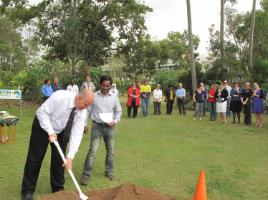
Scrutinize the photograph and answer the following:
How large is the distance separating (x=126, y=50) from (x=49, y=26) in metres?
6.18

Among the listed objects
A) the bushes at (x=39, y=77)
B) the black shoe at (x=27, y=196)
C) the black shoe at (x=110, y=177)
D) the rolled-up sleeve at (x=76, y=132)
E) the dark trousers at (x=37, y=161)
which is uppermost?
the bushes at (x=39, y=77)

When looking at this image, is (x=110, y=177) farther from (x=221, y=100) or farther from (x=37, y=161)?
(x=221, y=100)

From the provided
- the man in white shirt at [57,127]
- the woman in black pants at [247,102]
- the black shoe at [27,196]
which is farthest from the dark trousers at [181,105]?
the black shoe at [27,196]

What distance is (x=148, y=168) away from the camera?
855 centimetres

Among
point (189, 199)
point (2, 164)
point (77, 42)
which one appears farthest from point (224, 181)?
point (77, 42)

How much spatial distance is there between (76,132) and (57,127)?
375 mm

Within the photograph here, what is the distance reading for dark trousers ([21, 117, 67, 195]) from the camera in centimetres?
605

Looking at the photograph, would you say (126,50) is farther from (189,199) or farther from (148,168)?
(189,199)

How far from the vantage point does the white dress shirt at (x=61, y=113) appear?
18.7 feet

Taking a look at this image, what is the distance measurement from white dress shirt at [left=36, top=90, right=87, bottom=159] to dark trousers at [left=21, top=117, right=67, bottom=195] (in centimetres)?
30

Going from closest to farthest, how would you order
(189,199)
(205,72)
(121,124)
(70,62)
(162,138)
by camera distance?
(189,199)
(162,138)
(121,124)
(70,62)
(205,72)

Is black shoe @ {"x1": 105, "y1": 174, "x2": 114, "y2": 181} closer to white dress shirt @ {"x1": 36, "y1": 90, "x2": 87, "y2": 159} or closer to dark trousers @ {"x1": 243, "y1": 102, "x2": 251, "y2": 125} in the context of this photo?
white dress shirt @ {"x1": 36, "y1": 90, "x2": 87, "y2": 159}

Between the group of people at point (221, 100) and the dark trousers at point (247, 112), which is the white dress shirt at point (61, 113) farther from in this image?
the dark trousers at point (247, 112)

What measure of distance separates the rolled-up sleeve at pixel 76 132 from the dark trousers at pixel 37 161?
0.49 m
